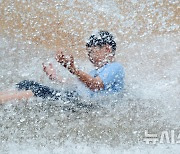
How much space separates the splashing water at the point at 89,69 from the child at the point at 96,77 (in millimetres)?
64

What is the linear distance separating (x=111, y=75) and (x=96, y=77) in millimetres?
79

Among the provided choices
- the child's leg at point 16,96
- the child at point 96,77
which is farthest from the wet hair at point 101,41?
the child's leg at point 16,96

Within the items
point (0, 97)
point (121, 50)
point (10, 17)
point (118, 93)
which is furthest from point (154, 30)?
point (0, 97)

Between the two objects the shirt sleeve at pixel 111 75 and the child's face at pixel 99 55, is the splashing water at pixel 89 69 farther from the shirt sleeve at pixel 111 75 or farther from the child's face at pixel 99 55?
the child's face at pixel 99 55

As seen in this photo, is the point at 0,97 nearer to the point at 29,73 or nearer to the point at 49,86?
the point at 49,86

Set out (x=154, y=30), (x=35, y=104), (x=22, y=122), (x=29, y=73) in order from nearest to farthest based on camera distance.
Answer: (x=22, y=122) → (x=35, y=104) → (x=29, y=73) → (x=154, y=30)

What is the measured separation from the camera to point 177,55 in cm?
349

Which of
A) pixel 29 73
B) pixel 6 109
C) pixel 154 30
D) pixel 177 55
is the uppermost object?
pixel 154 30

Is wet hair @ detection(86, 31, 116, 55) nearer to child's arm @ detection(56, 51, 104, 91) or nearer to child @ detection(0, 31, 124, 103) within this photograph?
child @ detection(0, 31, 124, 103)

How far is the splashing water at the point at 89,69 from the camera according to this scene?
2.15 meters

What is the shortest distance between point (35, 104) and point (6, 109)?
15 cm

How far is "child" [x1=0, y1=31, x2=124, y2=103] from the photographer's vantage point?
2.39 m

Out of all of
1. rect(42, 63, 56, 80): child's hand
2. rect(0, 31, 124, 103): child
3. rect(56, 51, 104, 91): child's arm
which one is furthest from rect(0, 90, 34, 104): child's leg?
rect(56, 51, 104, 91): child's arm

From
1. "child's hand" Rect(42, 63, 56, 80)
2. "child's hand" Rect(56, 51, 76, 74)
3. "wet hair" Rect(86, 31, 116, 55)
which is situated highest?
"wet hair" Rect(86, 31, 116, 55)
